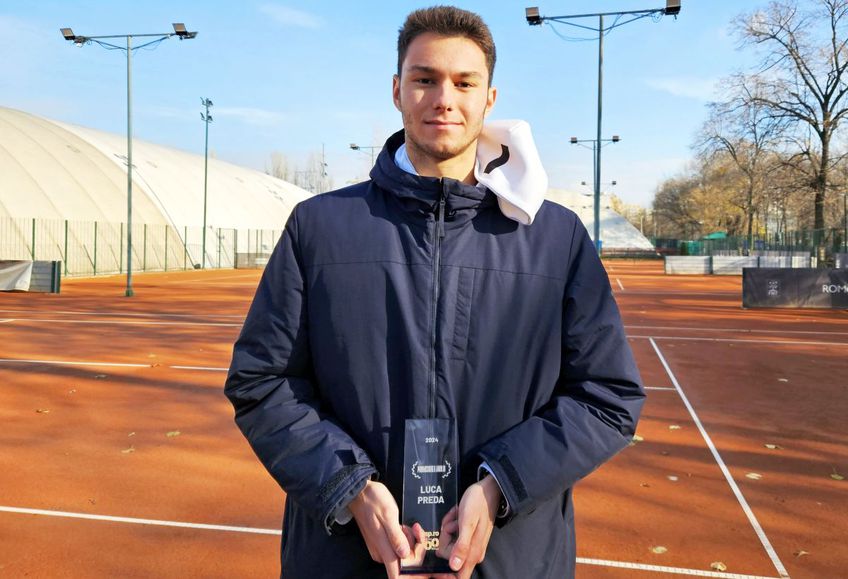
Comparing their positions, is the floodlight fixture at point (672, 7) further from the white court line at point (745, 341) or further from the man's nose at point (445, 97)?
the man's nose at point (445, 97)

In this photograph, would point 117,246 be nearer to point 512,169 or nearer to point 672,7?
point 672,7

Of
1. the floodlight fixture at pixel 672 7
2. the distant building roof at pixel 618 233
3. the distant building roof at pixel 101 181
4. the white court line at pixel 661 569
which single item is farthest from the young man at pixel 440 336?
the distant building roof at pixel 618 233

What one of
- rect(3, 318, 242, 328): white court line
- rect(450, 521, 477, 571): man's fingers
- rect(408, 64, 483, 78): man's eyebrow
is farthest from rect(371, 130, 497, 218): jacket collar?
rect(3, 318, 242, 328): white court line

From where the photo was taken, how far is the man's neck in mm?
1884

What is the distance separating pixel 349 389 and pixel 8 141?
36613mm

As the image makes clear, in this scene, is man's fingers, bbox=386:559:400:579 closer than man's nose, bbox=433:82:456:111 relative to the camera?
Yes

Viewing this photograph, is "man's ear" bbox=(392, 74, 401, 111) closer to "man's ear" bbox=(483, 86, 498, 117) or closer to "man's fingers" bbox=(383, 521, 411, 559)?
"man's ear" bbox=(483, 86, 498, 117)

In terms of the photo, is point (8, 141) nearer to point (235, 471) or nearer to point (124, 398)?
point (124, 398)

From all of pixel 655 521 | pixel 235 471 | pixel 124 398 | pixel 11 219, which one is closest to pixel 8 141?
pixel 11 219

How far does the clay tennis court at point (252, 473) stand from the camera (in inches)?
165

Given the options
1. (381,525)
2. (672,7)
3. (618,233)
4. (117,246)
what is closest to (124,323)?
(381,525)

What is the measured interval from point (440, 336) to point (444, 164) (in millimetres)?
462

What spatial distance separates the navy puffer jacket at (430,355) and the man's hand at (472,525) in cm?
7

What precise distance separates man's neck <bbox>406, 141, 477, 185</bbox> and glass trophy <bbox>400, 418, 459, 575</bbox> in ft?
2.21
